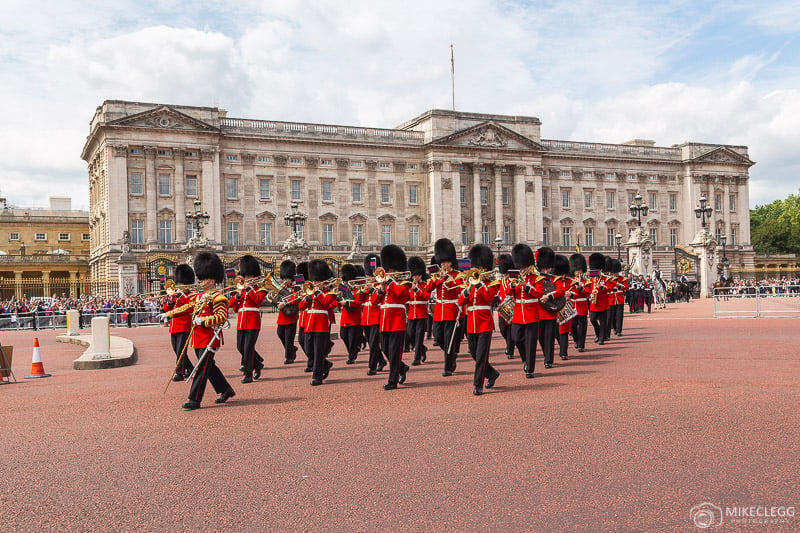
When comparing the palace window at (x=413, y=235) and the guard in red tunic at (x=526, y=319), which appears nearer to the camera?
the guard in red tunic at (x=526, y=319)

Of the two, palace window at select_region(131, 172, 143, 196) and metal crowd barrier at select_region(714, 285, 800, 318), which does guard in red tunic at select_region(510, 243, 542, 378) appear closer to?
metal crowd barrier at select_region(714, 285, 800, 318)

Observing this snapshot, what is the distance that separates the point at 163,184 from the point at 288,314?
4438 cm

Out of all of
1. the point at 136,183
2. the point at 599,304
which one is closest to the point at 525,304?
the point at 599,304

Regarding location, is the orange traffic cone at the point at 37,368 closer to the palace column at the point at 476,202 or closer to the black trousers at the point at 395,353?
the black trousers at the point at 395,353

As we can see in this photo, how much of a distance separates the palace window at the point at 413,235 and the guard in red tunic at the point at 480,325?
51702 mm

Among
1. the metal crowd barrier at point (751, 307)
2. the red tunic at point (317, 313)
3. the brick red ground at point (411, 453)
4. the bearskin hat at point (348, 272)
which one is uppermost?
the bearskin hat at point (348, 272)

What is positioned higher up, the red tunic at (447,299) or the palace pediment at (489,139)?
the palace pediment at (489,139)

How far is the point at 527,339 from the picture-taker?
1109cm

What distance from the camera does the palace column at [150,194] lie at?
52656 mm

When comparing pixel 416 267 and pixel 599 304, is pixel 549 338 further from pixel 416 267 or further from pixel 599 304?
pixel 599 304

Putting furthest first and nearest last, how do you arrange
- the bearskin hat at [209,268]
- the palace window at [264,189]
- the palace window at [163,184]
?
the palace window at [264,189] < the palace window at [163,184] < the bearskin hat at [209,268]

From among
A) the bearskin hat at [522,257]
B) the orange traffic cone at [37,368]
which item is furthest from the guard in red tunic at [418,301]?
the orange traffic cone at [37,368]

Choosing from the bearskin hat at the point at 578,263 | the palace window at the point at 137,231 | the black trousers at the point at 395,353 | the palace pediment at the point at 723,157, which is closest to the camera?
the black trousers at the point at 395,353

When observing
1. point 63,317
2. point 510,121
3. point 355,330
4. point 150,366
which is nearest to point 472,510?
point 355,330
